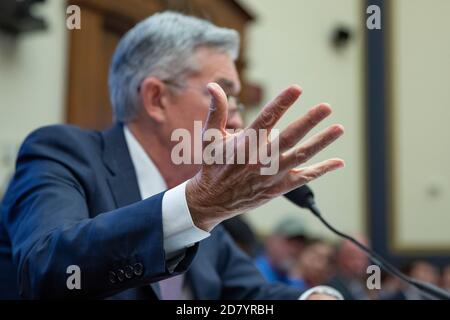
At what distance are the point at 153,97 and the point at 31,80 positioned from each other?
1627mm

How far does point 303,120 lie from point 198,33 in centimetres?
68

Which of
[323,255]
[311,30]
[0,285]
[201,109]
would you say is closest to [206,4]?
[323,255]

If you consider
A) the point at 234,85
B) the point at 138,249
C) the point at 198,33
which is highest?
the point at 198,33

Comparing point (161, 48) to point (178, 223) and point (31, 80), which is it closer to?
point (178, 223)

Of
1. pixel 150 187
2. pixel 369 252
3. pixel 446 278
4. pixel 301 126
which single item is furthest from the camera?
pixel 446 278

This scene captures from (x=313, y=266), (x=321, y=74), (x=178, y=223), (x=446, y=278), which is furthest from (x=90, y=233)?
(x=321, y=74)

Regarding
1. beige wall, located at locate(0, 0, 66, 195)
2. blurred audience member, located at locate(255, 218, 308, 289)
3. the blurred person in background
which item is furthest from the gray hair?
the blurred person in background

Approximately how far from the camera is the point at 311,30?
547 cm

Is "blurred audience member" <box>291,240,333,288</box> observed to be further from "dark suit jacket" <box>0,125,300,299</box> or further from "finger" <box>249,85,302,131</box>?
"finger" <box>249,85,302,131</box>

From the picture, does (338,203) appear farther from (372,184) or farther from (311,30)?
(311,30)

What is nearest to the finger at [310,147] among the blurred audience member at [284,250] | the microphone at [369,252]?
the microphone at [369,252]

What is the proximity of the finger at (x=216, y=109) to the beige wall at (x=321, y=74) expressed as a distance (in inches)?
153

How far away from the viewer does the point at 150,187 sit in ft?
4.58

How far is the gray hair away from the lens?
4.68 ft
